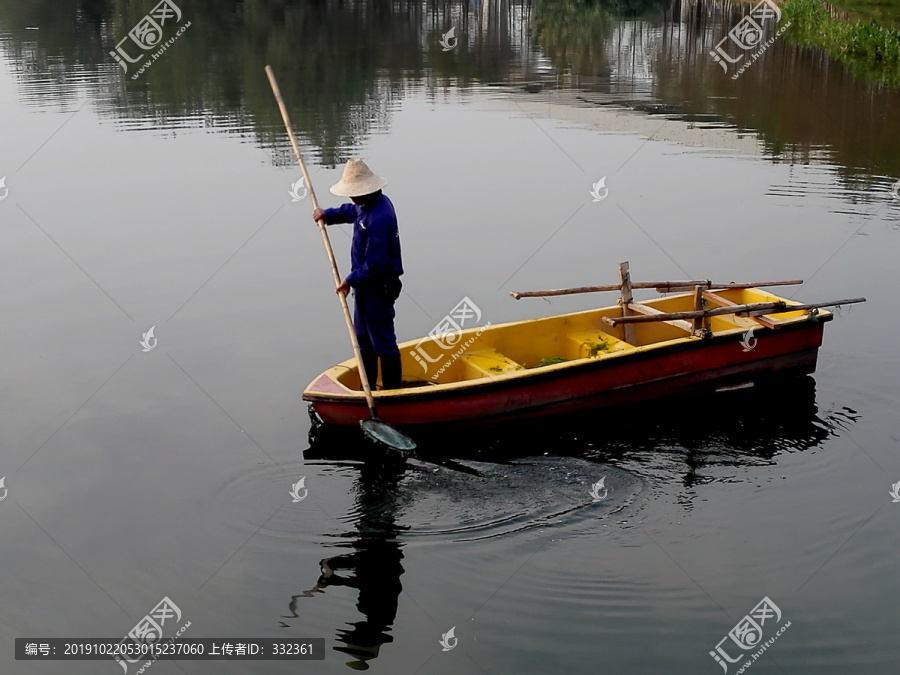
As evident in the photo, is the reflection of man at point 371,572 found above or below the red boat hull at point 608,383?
below

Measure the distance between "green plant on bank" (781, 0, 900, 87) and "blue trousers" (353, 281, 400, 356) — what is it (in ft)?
58.7

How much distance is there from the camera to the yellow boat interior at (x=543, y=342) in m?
8.28

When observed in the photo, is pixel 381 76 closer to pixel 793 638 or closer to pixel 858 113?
pixel 858 113

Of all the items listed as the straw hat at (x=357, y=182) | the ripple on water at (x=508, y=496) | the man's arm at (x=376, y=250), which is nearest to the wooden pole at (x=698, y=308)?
the ripple on water at (x=508, y=496)

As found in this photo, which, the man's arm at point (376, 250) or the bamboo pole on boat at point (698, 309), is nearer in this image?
the man's arm at point (376, 250)

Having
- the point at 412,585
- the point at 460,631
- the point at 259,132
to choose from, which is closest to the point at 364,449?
the point at 412,585

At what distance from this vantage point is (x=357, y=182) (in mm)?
7566

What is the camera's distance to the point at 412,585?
20.5 ft

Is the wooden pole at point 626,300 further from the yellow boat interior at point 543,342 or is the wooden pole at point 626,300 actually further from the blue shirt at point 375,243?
the blue shirt at point 375,243

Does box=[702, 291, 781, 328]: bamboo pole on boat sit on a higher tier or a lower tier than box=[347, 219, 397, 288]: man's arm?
lower

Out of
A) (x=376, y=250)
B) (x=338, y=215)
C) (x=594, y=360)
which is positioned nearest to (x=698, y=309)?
(x=594, y=360)

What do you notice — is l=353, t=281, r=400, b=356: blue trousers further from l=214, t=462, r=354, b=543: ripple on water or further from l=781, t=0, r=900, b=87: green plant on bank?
l=781, t=0, r=900, b=87: green plant on bank

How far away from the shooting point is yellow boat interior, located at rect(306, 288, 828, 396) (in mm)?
8281

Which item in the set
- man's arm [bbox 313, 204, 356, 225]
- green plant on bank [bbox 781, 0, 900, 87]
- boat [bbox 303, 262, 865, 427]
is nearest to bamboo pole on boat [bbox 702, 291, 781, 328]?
boat [bbox 303, 262, 865, 427]
